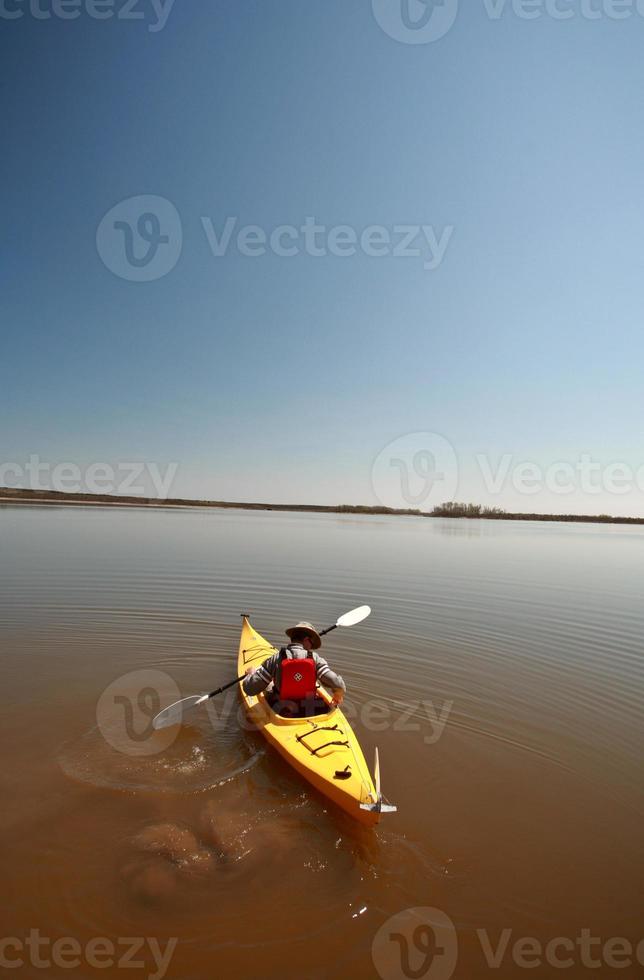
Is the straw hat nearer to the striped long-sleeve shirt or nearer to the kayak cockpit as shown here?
A: the striped long-sleeve shirt

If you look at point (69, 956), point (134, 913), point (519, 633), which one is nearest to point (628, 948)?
point (134, 913)

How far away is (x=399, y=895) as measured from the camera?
13.0 feet

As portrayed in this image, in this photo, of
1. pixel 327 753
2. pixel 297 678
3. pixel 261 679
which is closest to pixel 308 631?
pixel 297 678

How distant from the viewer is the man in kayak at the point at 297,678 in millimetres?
6406

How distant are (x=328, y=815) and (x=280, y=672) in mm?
1884

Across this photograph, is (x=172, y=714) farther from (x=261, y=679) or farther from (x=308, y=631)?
(x=308, y=631)

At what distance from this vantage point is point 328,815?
493cm

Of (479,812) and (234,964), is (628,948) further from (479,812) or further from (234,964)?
(234,964)

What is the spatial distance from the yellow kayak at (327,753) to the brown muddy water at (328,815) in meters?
0.25

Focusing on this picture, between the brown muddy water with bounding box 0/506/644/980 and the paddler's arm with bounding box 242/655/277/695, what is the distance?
70 cm

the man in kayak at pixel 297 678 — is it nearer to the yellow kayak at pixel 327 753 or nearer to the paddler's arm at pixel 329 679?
the paddler's arm at pixel 329 679

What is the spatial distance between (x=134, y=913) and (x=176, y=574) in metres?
14.9

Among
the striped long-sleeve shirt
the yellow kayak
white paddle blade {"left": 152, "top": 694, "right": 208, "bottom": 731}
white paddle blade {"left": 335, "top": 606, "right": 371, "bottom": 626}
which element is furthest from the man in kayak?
white paddle blade {"left": 335, "top": 606, "right": 371, "bottom": 626}

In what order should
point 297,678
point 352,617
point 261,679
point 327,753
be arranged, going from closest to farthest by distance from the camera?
point 327,753 → point 297,678 → point 261,679 → point 352,617
